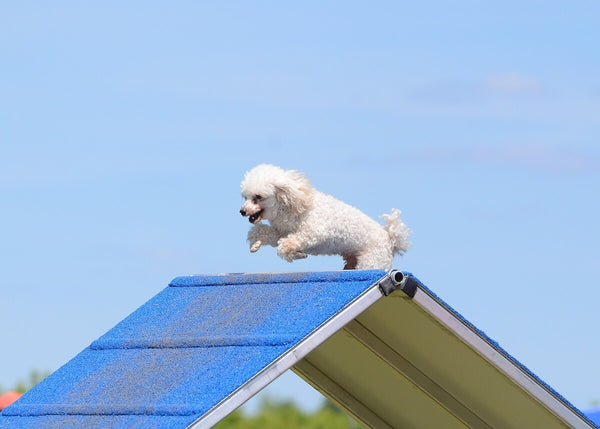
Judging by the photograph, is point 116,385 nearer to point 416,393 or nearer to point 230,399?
point 230,399

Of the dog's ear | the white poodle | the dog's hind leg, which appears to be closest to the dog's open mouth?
the white poodle

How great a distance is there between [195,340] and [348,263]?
0.96m

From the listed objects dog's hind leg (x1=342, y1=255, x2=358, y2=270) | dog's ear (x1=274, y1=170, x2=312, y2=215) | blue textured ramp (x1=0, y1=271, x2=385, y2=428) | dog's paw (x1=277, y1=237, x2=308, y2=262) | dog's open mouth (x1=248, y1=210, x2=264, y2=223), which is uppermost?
dog's ear (x1=274, y1=170, x2=312, y2=215)

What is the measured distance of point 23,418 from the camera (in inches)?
191

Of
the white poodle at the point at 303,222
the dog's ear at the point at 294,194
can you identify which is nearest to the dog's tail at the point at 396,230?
the white poodle at the point at 303,222

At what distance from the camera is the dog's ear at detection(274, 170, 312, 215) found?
5004mm

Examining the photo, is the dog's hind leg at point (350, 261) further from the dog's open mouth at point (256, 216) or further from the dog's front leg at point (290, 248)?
the dog's open mouth at point (256, 216)

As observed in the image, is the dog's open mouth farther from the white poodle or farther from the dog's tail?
the dog's tail

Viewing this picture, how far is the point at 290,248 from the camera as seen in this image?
5.02 meters

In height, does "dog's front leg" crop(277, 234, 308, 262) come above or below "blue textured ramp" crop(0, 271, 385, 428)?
above

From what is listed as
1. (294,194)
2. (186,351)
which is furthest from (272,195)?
(186,351)

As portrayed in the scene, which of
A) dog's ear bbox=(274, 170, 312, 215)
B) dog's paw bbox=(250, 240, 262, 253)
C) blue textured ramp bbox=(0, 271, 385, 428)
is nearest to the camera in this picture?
blue textured ramp bbox=(0, 271, 385, 428)

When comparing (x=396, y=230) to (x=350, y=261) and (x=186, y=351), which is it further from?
(x=186, y=351)

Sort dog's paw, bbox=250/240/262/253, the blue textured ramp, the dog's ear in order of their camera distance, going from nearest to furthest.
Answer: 1. the blue textured ramp
2. the dog's ear
3. dog's paw, bbox=250/240/262/253
